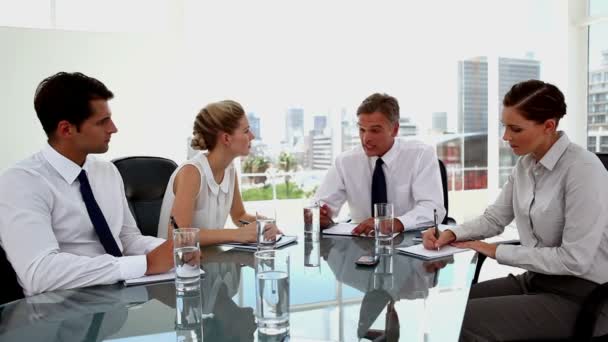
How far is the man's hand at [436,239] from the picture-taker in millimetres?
1948

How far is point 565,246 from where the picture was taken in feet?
5.85

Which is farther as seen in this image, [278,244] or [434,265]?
[278,244]

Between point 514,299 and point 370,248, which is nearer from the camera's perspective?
point 514,299

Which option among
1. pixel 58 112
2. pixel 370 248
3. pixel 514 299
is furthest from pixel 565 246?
pixel 58 112

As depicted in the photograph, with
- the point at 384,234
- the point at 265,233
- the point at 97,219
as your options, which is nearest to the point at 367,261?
the point at 384,234

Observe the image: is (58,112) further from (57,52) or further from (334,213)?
(57,52)

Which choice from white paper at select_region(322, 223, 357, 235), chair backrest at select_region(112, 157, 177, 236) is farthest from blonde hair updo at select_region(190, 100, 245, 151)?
white paper at select_region(322, 223, 357, 235)

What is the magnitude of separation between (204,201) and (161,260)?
2.80 ft

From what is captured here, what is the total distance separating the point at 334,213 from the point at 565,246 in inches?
53.0

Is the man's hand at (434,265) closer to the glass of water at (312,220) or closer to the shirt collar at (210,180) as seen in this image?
the glass of water at (312,220)

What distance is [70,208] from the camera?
172 centimetres

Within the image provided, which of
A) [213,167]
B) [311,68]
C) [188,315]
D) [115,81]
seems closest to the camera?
[188,315]

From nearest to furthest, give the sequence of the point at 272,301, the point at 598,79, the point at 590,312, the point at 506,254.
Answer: the point at 272,301
the point at 590,312
the point at 506,254
the point at 598,79

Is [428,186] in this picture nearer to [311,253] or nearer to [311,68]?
[311,253]
